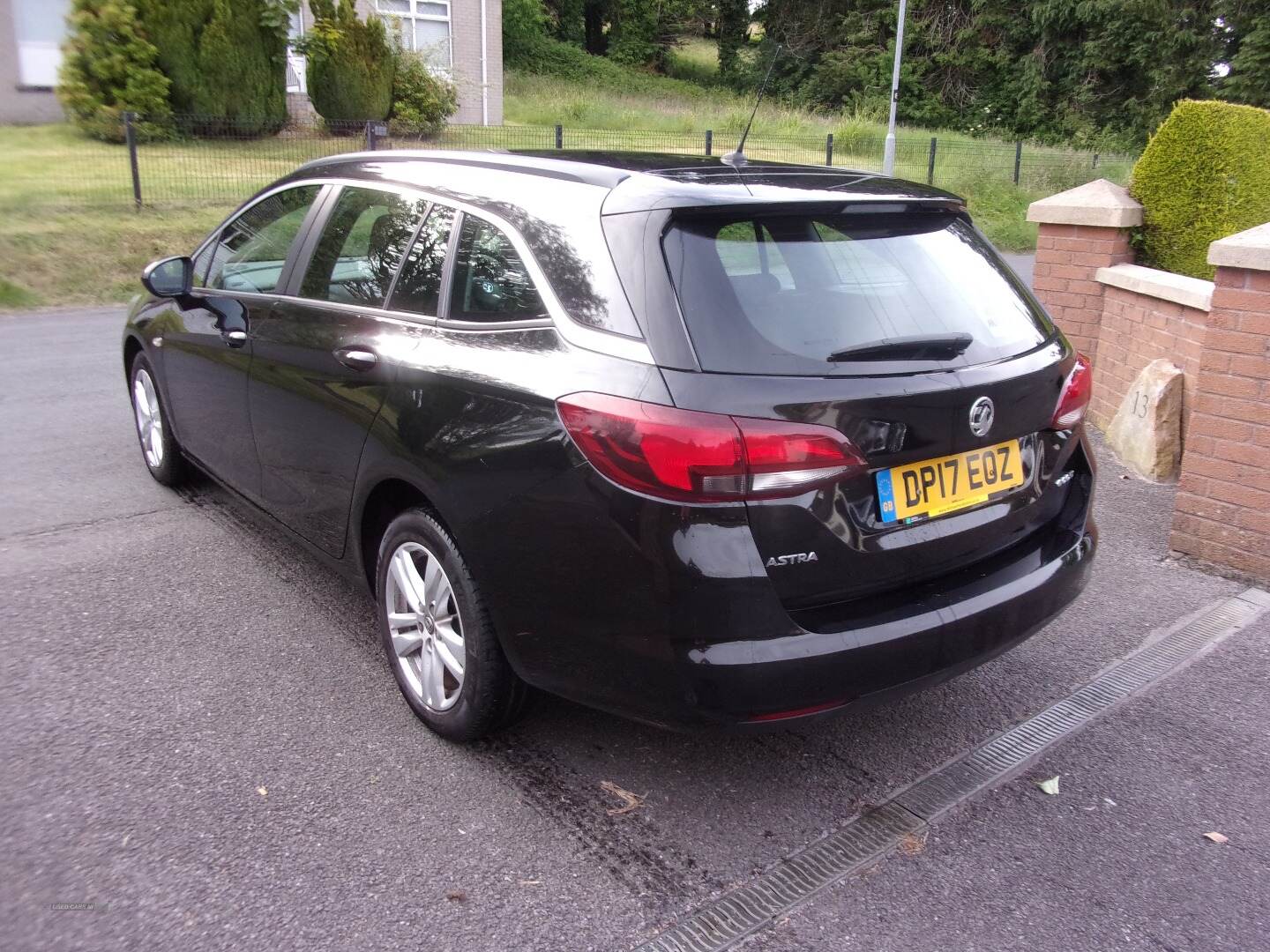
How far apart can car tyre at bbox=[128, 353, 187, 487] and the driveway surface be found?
957 mm

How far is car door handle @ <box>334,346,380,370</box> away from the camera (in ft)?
10.6

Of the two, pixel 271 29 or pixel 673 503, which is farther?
pixel 271 29

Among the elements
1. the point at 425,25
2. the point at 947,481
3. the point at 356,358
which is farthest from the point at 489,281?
the point at 425,25

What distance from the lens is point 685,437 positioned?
2340 mm

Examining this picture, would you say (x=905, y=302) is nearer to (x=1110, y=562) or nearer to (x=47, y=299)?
(x=1110, y=562)

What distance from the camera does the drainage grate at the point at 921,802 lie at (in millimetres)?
2438

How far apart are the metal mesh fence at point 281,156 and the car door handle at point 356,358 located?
6388mm

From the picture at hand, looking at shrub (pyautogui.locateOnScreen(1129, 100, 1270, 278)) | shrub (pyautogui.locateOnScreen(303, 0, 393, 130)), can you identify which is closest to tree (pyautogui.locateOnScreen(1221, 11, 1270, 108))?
shrub (pyautogui.locateOnScreen(303, 0, 393, 130))

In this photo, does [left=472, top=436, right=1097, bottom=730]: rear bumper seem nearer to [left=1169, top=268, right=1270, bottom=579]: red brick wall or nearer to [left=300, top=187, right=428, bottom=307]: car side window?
[left=300, top=187, right=428, bottom=307]: car side window

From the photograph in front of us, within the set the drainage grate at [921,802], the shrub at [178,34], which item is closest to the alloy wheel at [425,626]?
the drainage grate at [921,802]

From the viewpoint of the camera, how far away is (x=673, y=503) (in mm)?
2357

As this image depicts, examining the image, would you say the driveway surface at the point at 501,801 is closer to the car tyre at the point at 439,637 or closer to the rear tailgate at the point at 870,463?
the car tyre at the point at 439,637

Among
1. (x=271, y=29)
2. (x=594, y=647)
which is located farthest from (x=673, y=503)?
(x=271, y=29)

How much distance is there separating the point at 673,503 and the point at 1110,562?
124 inches
